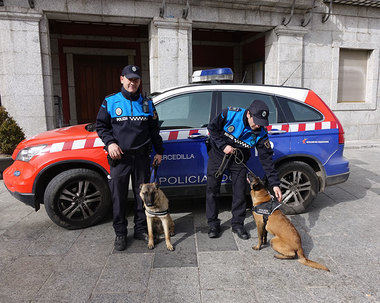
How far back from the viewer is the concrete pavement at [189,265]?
247 cm

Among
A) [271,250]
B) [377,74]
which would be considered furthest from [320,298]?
[377,74]

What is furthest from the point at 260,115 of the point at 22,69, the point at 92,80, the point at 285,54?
the point at 92,80

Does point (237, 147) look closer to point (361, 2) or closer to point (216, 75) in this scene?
point (216, 75)

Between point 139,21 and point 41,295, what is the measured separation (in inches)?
281

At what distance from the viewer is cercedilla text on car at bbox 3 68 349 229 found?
3.54m

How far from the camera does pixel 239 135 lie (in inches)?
129

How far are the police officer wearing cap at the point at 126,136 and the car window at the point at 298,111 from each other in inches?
72.8

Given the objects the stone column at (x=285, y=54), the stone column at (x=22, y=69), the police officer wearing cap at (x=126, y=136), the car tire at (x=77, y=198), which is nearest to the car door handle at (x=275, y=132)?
the police officer wearing cap at (x=126, y=136)

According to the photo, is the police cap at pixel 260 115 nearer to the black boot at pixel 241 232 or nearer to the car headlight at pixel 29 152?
the black boot at pixel 241 232

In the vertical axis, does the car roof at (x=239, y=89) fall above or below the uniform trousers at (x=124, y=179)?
above

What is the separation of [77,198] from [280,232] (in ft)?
7.76

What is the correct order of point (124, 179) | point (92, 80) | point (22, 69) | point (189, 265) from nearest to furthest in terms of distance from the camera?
point (189, 265)
point (124, 179)
point (22, 69)
point (92, 80)

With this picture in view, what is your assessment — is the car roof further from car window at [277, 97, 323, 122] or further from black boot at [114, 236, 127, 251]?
black boot at [114, 236, 127, 251]

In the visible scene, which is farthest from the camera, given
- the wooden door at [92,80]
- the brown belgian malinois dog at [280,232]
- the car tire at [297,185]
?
the wooden door at [92,80]
